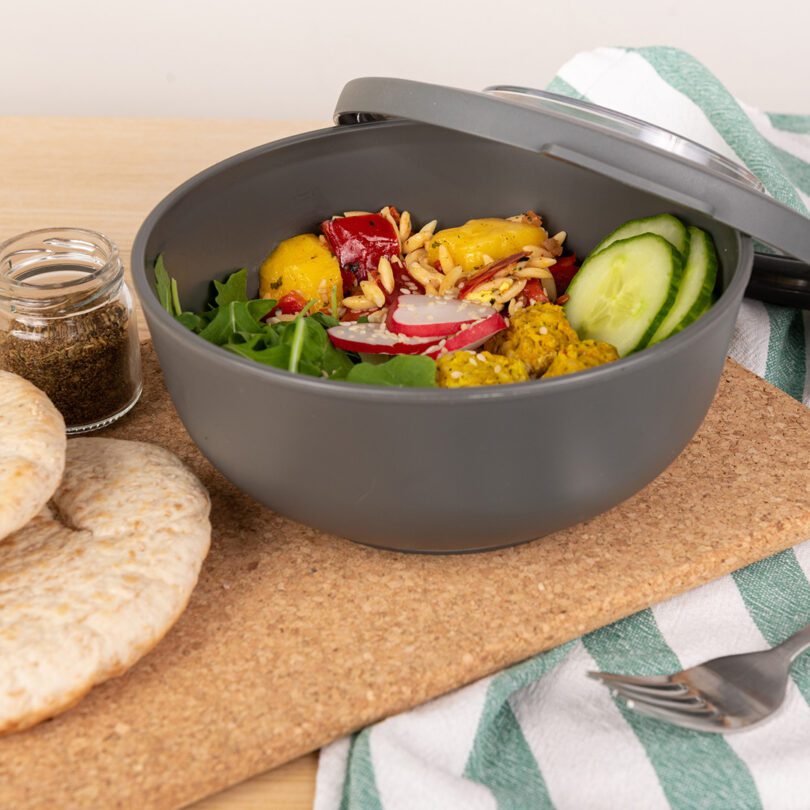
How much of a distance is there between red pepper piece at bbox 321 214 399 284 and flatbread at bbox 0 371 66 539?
507 millimetres

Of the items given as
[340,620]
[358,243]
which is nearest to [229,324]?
[358,243]

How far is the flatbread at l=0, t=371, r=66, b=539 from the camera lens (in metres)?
1.14

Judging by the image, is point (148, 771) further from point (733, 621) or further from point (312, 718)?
point (733, 621)

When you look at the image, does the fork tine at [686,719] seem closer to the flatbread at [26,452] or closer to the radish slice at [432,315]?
the radish slice at [432,315]

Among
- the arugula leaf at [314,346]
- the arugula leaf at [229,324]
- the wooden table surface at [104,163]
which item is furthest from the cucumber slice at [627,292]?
the wooden table surface at [104,163]

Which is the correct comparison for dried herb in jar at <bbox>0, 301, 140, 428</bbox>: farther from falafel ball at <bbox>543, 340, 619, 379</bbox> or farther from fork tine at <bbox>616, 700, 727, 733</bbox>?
fork tine at <bbox>616, 700, 727, 733</bbox>

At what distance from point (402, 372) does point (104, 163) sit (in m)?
1.47

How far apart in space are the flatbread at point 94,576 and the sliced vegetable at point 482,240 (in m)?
0.53

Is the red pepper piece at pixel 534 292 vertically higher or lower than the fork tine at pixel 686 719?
higher

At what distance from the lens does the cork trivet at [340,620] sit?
109cm

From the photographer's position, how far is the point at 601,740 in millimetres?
1147

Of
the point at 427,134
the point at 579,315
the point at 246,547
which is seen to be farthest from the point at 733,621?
the point at 427,134

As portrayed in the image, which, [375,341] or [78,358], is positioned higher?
[375,341]

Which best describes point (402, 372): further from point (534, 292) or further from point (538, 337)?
point (534, 292)
